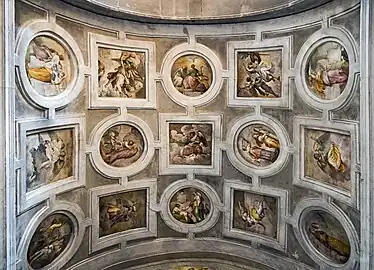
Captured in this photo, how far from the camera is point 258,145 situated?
12391 mm

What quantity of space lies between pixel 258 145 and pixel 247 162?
664 millimetres

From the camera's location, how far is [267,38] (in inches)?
463

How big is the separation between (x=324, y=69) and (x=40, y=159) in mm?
7945

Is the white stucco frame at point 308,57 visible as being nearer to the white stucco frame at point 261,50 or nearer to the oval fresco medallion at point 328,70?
the oval fresco medallion at point 328,70

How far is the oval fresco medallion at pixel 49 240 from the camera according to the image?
995cm

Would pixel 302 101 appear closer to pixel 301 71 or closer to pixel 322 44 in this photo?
pixel 301 71

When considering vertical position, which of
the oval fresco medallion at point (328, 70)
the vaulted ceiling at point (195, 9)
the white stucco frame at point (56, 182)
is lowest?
the white stucco frame at point (56, 182)

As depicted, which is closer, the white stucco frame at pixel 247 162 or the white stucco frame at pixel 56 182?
the white stucco frame at pixel 56 182

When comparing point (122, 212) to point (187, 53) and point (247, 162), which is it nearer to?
point (247, 162)

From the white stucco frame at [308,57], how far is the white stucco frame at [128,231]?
5.69 metres

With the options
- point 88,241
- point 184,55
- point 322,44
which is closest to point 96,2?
point 184,55

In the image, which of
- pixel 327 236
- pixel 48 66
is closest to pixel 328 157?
pixel 327 236

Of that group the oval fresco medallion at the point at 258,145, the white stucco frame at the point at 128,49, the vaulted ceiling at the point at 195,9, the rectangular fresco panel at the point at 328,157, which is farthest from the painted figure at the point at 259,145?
the vaulted ceiling at the point at 195,9

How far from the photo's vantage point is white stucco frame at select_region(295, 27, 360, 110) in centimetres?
924
